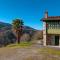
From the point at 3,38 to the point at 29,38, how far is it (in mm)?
10495

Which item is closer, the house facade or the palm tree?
the house facade

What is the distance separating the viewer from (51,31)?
3922 centimetres

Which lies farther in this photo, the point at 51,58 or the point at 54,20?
the point at 54,20

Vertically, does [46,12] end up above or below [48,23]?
above

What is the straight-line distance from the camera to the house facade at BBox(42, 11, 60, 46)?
1532 inches

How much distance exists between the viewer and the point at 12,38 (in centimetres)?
7606

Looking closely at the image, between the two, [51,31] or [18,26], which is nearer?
[51,31]

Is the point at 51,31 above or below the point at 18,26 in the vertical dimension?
below

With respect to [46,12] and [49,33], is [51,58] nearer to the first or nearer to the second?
[49,33]

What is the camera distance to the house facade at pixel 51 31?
1532 inches

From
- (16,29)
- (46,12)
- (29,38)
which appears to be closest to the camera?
(46,12)

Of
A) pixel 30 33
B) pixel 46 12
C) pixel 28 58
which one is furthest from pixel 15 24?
pixel 30 33

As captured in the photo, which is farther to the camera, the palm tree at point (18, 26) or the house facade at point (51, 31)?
the palm tree at point (18, 26)

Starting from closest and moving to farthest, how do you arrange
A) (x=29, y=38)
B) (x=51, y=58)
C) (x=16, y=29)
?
(x=51, y=58) → (x=16, y=29) → (x=29, y=38)
